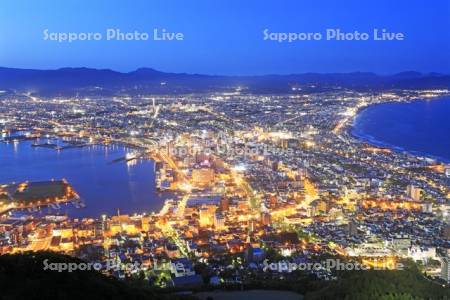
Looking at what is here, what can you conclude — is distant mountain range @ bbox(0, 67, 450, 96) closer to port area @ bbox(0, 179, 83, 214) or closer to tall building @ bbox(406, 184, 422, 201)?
port area @ bbox(0, 179, 83, 214)

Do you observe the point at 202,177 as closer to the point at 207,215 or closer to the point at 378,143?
the point at 207,215

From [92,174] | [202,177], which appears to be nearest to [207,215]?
[202,177]

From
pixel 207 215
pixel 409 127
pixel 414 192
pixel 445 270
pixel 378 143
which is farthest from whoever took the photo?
pixel 409 127

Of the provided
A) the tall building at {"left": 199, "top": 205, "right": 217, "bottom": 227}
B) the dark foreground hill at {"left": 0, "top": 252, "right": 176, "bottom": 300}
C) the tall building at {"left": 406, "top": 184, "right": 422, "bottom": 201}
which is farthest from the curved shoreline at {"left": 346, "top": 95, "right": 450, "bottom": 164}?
the dark foreground hill at {"left": 0, "top": 252, "right": 176, "bottom": 300}

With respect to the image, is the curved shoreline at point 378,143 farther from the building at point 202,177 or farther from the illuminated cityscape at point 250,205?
the building at point 202,177

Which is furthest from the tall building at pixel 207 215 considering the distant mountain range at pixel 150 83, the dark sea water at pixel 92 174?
the distant mountain range at pixel 150 83
